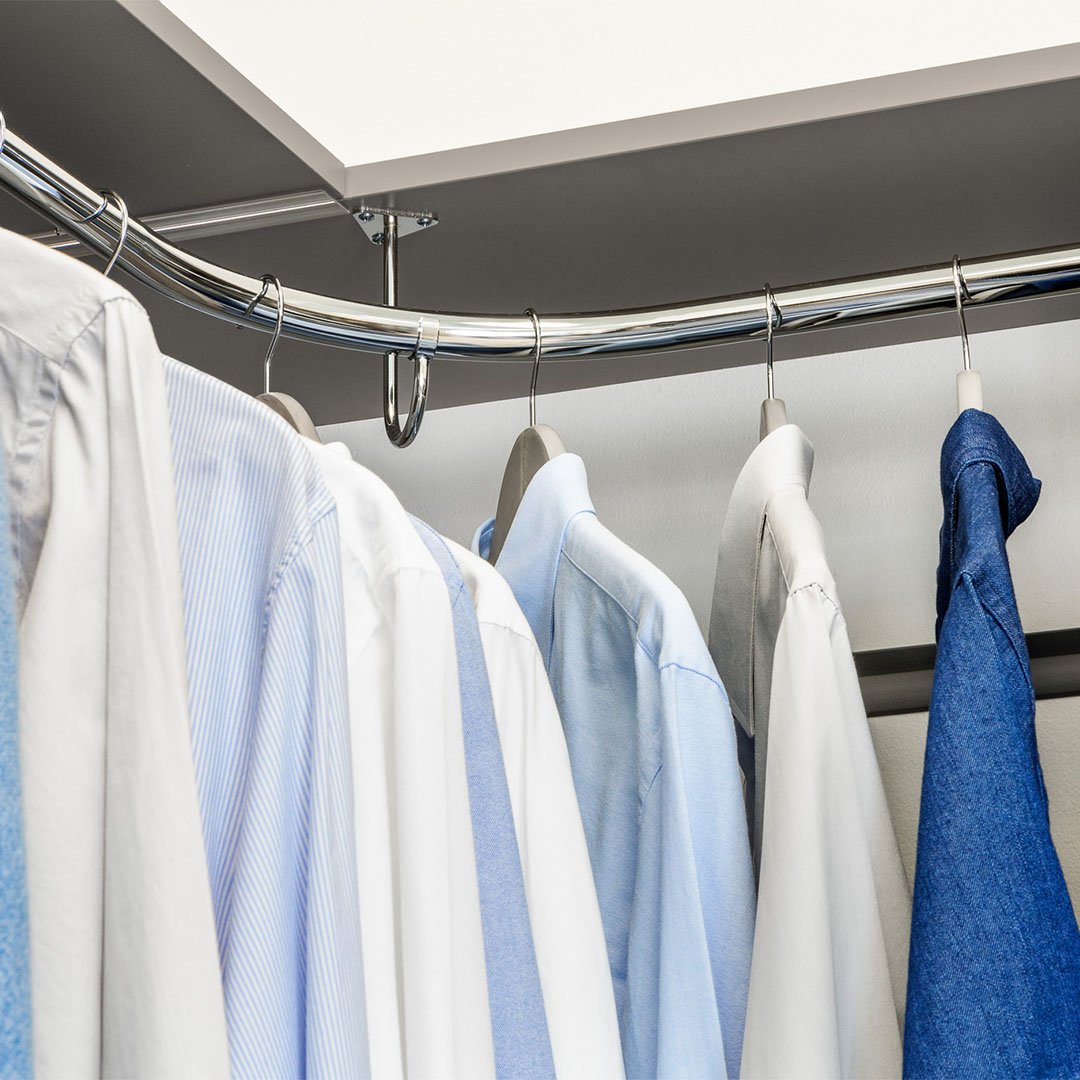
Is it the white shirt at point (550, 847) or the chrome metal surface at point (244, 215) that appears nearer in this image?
the white shirt at point (550, 847)

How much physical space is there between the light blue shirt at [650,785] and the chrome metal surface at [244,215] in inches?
9.2

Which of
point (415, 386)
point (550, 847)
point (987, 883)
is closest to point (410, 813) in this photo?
point (550, 847)

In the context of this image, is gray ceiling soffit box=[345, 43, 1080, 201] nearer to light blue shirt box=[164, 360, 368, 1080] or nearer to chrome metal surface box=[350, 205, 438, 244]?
chrome metal surface box=[350, 205, 438, 244]

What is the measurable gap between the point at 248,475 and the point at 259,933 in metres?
0.16

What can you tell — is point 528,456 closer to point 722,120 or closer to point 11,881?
point 722,120

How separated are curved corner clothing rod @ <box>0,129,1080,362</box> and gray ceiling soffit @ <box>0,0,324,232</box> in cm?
4

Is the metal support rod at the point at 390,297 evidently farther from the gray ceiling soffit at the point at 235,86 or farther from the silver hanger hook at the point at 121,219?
the silver hanger hook at the point at 121,219

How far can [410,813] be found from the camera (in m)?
0.52

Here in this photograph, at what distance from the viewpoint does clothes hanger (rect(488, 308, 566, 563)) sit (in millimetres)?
816

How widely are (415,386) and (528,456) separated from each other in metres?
0.08

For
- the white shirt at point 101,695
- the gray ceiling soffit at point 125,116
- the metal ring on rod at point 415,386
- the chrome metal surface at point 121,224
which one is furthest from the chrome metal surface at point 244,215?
the white shirt at point 101,695

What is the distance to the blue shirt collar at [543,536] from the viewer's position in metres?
0.77

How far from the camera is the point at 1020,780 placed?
579 mm

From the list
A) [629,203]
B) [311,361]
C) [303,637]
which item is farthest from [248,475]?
[311,361]
